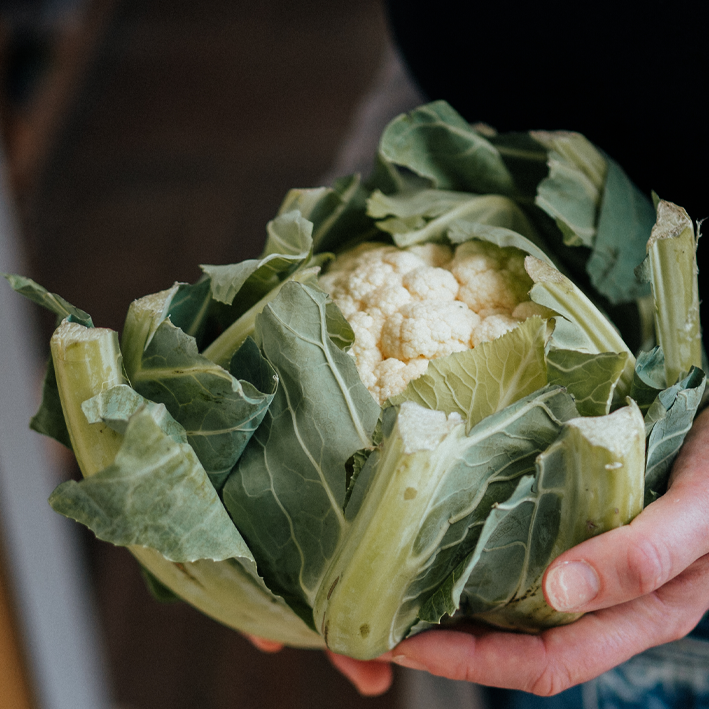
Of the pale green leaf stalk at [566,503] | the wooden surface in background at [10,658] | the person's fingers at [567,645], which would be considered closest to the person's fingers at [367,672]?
the person's fingers at [567,645]

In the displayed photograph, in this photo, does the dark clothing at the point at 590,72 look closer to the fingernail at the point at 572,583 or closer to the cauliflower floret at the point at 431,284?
the cauliflower floret at the point at 431,284

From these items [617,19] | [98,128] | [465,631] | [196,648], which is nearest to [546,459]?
[465,631]

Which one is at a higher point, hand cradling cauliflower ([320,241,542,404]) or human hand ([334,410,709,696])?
hand cradling cauliflower ([320,241,542,404])

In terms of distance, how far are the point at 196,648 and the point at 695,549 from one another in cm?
143

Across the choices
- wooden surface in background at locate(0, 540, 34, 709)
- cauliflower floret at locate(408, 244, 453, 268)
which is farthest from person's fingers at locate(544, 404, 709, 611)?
wooden surface in background at locate(0, 540, 34, 709)

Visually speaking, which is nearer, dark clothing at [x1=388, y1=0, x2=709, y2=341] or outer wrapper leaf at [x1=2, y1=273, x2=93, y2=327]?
outer wrapper leaf at [x1=2, y1=273, x2=93, y2=327]

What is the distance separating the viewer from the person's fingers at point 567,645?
0.65 meters

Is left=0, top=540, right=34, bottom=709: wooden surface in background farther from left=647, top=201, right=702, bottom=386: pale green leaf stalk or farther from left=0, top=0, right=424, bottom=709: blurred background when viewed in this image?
left=647, top=201, right=702, bottom=386: pale green leaf stalk

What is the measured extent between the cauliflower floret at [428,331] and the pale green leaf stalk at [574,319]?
88 mm

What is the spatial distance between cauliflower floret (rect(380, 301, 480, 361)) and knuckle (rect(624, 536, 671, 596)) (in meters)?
0.24

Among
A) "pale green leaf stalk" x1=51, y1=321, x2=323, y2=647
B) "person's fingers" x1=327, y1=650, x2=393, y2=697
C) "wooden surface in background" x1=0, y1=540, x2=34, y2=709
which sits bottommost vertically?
"wooden surface in background" x1=0, y1=540, x2=34, y2=709

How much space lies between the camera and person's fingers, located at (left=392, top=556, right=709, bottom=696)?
65 centimetres

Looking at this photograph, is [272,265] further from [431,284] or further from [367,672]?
[367,672]

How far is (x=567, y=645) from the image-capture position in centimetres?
64
